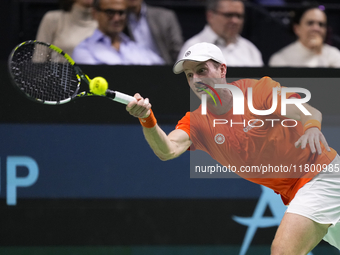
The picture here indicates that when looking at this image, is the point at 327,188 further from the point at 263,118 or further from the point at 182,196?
the point at 182,196

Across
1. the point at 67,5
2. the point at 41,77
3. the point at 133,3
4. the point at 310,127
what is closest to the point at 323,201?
the point at 310,127

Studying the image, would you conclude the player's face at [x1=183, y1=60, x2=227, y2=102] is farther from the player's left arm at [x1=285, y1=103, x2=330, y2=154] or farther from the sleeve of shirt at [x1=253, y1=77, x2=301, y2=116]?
the player's left arm at [x1=285, y1=103, x2=330, y2=154]

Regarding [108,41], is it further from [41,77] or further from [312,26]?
[312,26]

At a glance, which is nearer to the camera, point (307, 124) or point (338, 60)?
point (307, 124)

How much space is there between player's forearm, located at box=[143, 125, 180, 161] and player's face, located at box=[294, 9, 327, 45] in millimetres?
2227

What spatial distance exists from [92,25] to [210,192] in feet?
5.48

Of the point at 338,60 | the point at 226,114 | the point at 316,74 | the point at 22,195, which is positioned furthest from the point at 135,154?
the point at 338,60

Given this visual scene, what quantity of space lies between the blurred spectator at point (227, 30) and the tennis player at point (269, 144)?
3.85 feet

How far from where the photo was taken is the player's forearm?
8.58 ft

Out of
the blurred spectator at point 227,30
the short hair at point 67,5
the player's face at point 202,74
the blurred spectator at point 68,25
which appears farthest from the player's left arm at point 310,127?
the short hair at point 67,5

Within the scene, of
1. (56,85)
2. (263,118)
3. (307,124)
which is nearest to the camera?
(307,124)

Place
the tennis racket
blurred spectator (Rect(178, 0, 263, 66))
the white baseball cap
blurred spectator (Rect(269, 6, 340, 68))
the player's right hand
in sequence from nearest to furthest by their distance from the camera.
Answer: the player's right hand → the white baseball cap → the tennis racket → blurred spectator (Rect(178, 0, 263, 66)) → blurred spectator (Rect(269, 6, 340, 68))

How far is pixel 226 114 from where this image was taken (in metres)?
2.97

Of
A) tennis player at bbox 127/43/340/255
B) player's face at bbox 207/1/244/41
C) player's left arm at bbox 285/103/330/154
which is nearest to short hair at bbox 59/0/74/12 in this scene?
player's face at bbox 207/1/244/41
